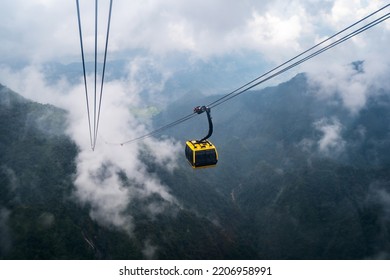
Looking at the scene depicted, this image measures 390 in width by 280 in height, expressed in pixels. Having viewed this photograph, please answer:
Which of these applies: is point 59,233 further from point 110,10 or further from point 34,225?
point 110,10

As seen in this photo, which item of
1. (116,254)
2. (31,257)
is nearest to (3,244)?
(31,257)

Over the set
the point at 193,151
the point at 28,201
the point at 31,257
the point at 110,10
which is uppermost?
the point at 28,201

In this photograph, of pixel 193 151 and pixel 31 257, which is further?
pixel 31 257

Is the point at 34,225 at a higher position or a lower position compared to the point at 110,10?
higher
